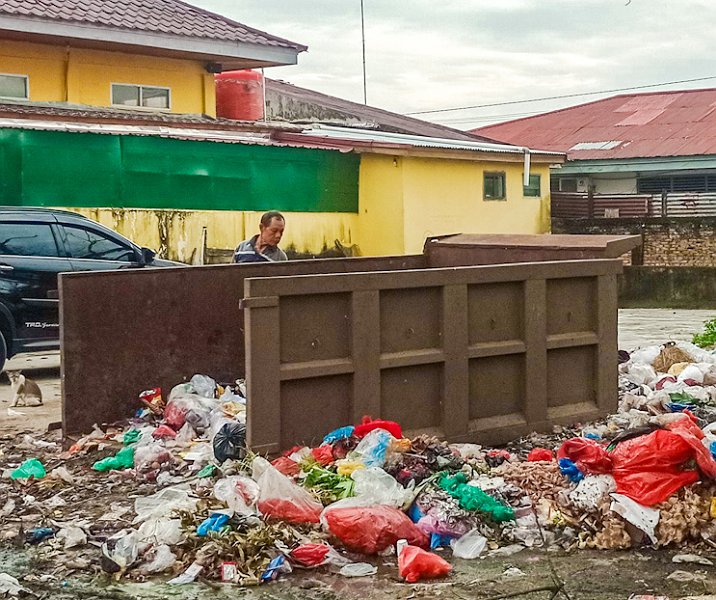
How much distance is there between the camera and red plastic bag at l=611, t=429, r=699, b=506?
5.69 m

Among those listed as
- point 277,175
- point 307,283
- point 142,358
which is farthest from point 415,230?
point 307,283

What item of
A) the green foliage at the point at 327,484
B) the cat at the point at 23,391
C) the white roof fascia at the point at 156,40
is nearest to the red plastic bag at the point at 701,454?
the green foliage at the point at 327,484

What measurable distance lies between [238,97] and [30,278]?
12780mm

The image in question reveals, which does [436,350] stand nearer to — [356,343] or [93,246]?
[356,343]

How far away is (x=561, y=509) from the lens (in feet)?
19.1

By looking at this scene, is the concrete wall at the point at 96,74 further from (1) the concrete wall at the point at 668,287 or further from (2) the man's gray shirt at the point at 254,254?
(2) the man's gray shirt at the point at 254,254

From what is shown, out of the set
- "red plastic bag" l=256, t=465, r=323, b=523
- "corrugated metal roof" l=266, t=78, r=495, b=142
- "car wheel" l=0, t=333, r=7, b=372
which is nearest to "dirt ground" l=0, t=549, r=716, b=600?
"red plastic bag" l=256, t=465, r=323, b=523

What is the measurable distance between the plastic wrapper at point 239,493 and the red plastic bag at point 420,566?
90 cm

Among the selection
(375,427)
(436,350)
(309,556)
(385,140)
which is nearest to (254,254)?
(436,350)

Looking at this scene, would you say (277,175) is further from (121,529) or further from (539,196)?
(121,529)

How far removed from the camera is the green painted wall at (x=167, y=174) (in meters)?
17.1

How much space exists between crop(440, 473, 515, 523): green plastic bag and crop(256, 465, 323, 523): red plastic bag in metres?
0.70

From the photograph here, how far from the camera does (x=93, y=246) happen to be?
12773mm

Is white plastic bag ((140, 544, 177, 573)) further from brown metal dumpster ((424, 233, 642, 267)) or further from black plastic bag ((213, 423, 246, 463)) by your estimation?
brown metal dumpster ((424, 233, 642, 267))
